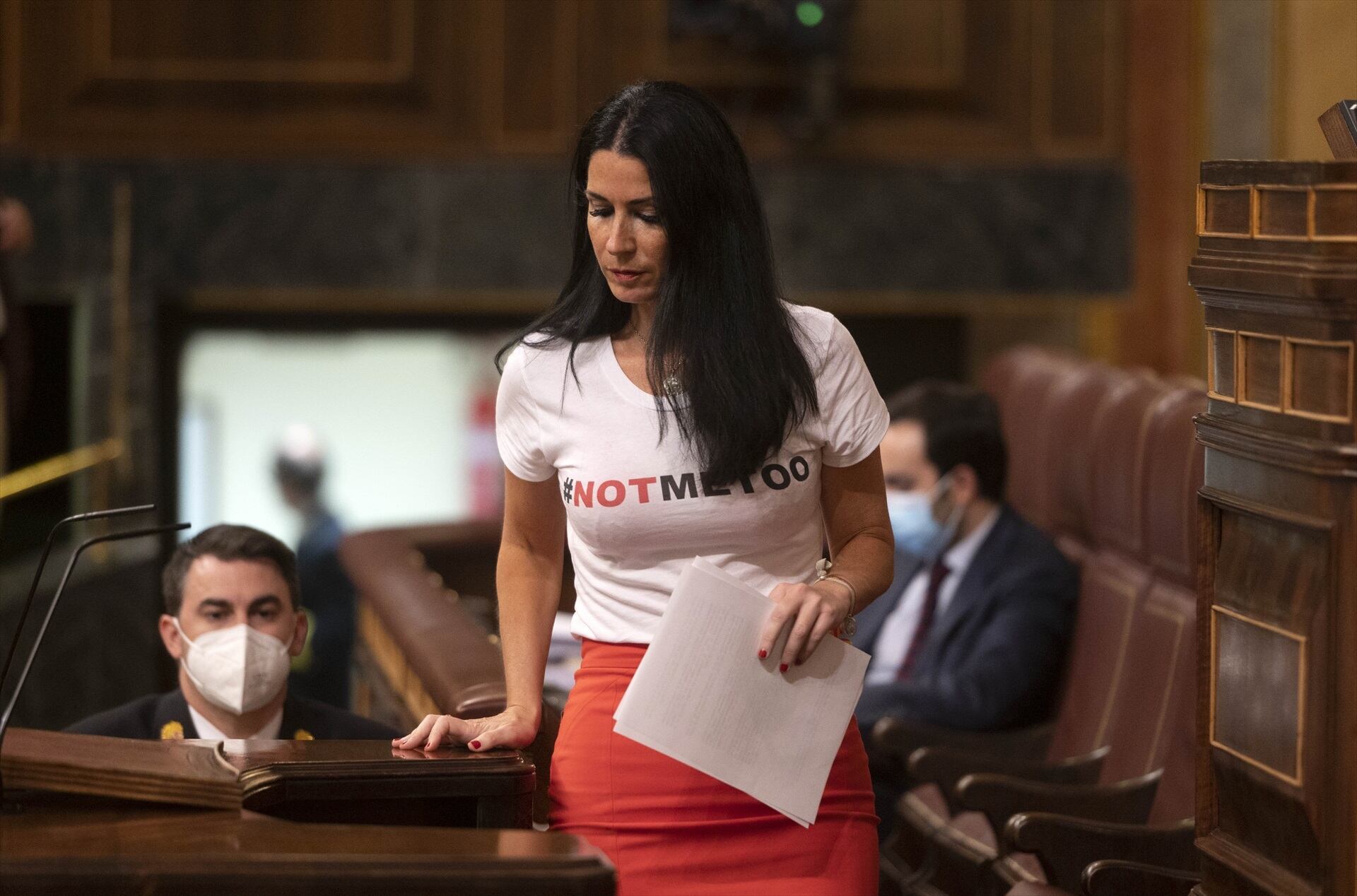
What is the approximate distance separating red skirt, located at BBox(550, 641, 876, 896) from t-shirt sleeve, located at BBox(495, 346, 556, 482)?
22 centimetres

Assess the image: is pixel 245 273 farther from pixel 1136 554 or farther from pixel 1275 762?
pixel 1275 762

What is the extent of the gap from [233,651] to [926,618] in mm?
1713

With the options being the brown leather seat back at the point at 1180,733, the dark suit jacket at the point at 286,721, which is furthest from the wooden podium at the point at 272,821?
the brown leather seat back at the point at 1180,733

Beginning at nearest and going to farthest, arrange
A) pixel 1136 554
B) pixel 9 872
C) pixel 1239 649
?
pixel 9 872 → pixel 1239 649 → pixel 1136 554

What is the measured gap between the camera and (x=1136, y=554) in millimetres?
3111

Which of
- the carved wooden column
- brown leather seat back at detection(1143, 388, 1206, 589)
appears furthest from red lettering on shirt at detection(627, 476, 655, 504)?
brown leather seat back at detection(1143, 388, 1206, 589)

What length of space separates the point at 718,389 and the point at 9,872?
31.1 inches

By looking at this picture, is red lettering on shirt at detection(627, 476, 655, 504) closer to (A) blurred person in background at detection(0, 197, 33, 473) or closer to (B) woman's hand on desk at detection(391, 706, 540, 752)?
(B) woman's hand on desk at detection(391, 706, 540, 752)

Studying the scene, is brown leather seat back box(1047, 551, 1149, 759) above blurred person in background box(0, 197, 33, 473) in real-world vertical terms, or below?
below

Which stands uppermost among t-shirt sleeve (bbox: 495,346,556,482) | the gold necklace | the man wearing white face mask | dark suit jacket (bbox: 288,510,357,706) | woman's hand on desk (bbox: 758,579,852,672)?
the gold necklace

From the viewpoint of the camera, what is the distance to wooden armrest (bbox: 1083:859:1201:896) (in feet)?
7.40

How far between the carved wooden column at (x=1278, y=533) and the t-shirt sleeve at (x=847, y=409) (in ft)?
1.07

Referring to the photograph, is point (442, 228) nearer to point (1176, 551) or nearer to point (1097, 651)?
point (1097, 651)

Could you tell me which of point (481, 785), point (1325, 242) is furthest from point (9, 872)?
point (1325, 242)
